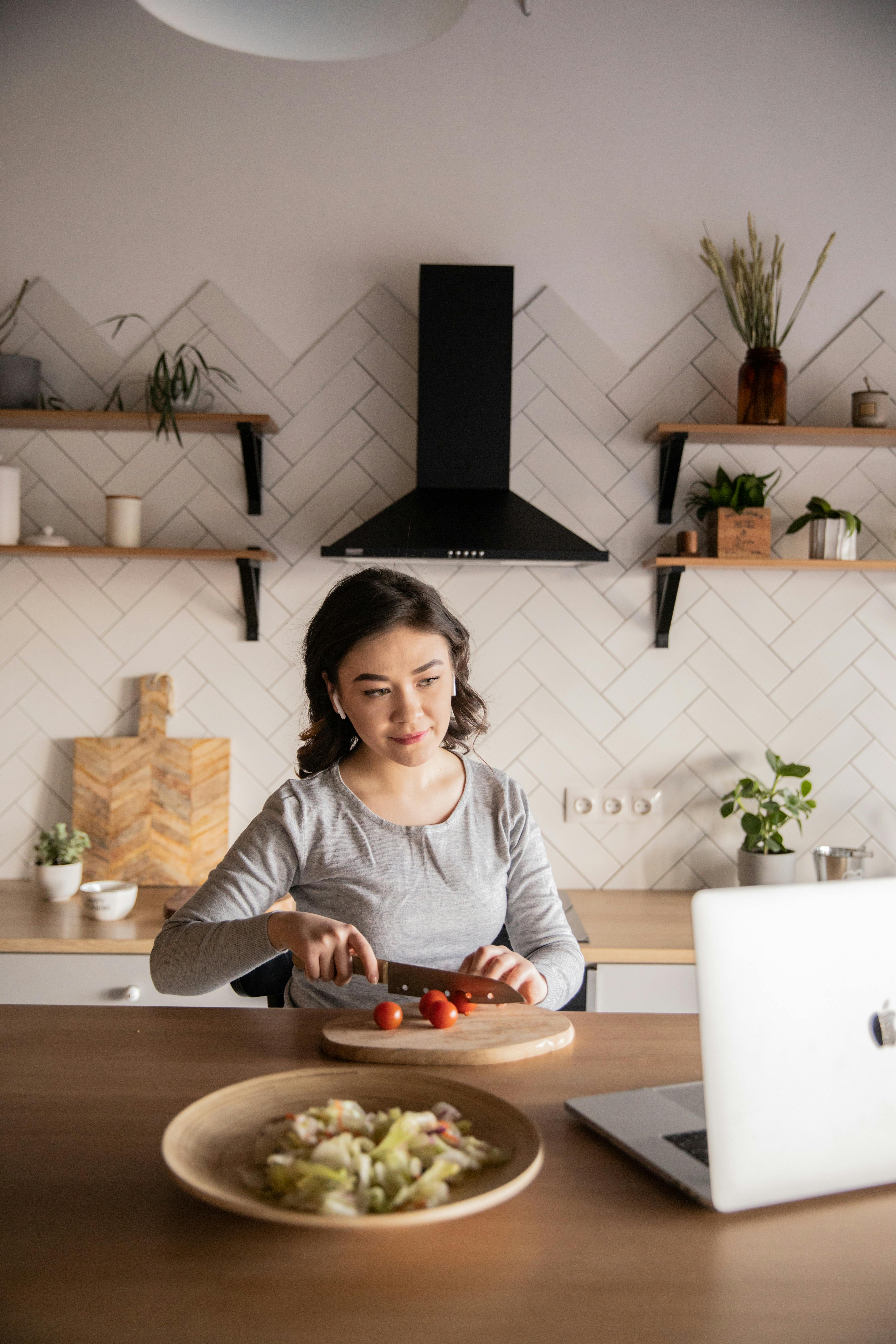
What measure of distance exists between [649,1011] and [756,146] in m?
2.27

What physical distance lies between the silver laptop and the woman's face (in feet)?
2.59

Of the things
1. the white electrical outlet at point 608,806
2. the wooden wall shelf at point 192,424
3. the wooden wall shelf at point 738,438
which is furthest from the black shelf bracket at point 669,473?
the white electrical outlet at point 608,806

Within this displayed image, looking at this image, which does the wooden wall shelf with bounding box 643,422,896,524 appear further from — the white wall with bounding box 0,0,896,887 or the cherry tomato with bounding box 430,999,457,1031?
the cherry tomato with bounding box 430,999,457,1031

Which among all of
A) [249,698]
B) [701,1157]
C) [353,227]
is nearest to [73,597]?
[249,698]

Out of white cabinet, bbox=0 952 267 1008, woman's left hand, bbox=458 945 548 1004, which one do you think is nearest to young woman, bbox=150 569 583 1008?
woman's left hand, bbox=458 945 548 1004

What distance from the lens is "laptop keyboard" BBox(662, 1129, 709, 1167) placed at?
81cm

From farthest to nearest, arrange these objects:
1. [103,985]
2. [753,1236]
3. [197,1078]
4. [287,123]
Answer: [287,123] < [103,985] < [197,1078] < [753,1236]

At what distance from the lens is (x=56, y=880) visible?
2.44 m

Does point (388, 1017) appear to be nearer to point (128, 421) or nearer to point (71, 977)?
point (71, 977)

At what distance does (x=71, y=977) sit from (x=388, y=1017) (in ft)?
4.39

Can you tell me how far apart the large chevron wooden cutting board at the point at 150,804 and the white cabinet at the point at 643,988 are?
1082mm

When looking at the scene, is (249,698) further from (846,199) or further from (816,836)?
(846,199)

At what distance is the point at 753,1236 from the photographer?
717 mm

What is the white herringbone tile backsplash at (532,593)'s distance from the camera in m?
2.68
